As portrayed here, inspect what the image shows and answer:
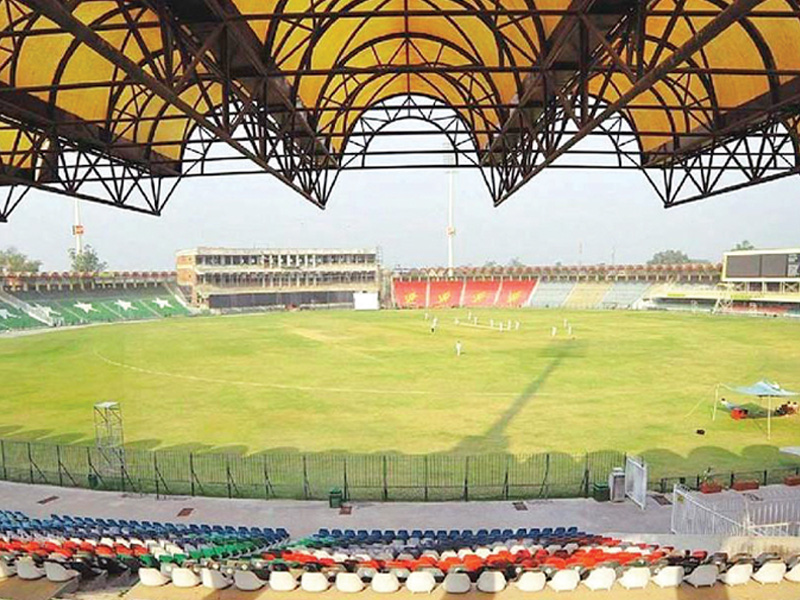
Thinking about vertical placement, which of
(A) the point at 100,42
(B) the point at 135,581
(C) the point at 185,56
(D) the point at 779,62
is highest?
(D) the point at 779,62

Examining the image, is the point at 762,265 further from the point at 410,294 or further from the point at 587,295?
the point at 410,294

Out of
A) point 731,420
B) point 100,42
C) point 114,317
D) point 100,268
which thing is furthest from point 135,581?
point 100,268

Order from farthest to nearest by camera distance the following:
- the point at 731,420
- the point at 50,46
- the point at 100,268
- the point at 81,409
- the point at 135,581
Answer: the point at 100,268
the point at 81,409
the point at 731,420
the point at 50,46
the point at 135,581

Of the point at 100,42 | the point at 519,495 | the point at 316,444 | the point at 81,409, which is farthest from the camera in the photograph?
the point at 81,409

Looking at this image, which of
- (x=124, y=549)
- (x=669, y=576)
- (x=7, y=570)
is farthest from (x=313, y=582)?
(x=669, y=576)

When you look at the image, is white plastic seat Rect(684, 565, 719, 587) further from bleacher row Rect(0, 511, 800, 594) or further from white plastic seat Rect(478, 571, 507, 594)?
white plastic seat Rect(478, 571, 507, 594)

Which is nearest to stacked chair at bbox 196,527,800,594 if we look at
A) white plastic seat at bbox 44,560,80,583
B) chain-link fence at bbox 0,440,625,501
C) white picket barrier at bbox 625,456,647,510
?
white plastic seat at bbox 44,560,80,583

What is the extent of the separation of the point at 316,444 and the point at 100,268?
492 ft

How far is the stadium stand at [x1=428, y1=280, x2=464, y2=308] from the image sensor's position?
108750mm

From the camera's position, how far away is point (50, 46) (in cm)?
1195

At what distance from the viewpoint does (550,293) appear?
107688mm

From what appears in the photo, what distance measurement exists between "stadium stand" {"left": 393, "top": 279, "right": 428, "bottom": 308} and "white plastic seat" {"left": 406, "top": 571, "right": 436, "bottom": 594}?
330ft

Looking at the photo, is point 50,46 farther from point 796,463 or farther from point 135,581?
point 796,463

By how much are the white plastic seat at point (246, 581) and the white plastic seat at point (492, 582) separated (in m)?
3.11
